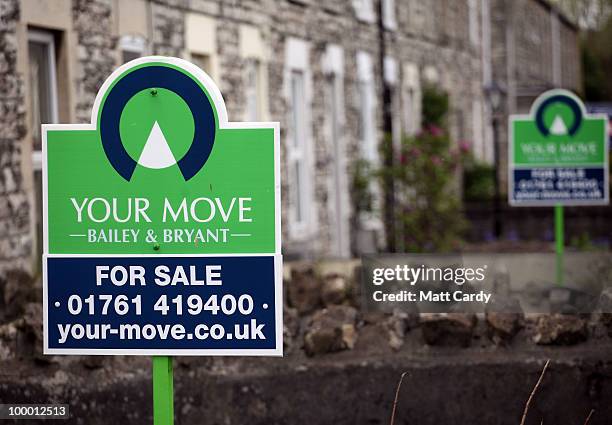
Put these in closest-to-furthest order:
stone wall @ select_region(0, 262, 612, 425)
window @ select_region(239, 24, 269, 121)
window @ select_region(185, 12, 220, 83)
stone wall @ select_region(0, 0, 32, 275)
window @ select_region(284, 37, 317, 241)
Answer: stone wall @ select_region(0, 262, 612, 425) → stone wall @ select_region(0, 0, 32, 275) → window @ select_region(185, 12, 220, 83) → window @ select_region(239, 24, 269, 121) → window @ select_region(284, 37, 317, 241)

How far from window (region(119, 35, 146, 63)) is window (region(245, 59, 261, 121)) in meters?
3.01

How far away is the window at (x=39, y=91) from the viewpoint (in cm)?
1029

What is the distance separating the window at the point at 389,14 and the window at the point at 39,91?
11.2 m

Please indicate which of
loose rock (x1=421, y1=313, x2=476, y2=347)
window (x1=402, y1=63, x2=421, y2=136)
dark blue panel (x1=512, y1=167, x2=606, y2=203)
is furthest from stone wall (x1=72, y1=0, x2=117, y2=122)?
window (x1=402, y1=63, x2=421, y2=136)

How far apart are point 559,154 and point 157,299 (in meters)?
7.83

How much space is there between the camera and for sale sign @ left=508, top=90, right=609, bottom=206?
38.5ft

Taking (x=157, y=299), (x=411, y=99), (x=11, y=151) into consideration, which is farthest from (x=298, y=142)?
(x=157, y=299)

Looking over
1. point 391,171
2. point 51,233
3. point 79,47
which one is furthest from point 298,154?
point 51,233

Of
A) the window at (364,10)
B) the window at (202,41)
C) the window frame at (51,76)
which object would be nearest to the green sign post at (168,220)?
the window frame at (51,76)

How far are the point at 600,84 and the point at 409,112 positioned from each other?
1579 inches

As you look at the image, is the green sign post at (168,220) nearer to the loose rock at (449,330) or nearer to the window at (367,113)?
the loose rock at (449,330)

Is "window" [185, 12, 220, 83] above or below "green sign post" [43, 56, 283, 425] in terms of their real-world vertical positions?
above

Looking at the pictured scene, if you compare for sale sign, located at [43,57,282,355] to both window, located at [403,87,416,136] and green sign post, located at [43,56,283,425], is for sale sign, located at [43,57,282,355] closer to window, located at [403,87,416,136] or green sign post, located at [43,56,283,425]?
green sign post, located at [43,56,283,425]

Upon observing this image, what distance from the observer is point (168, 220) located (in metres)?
4.46
